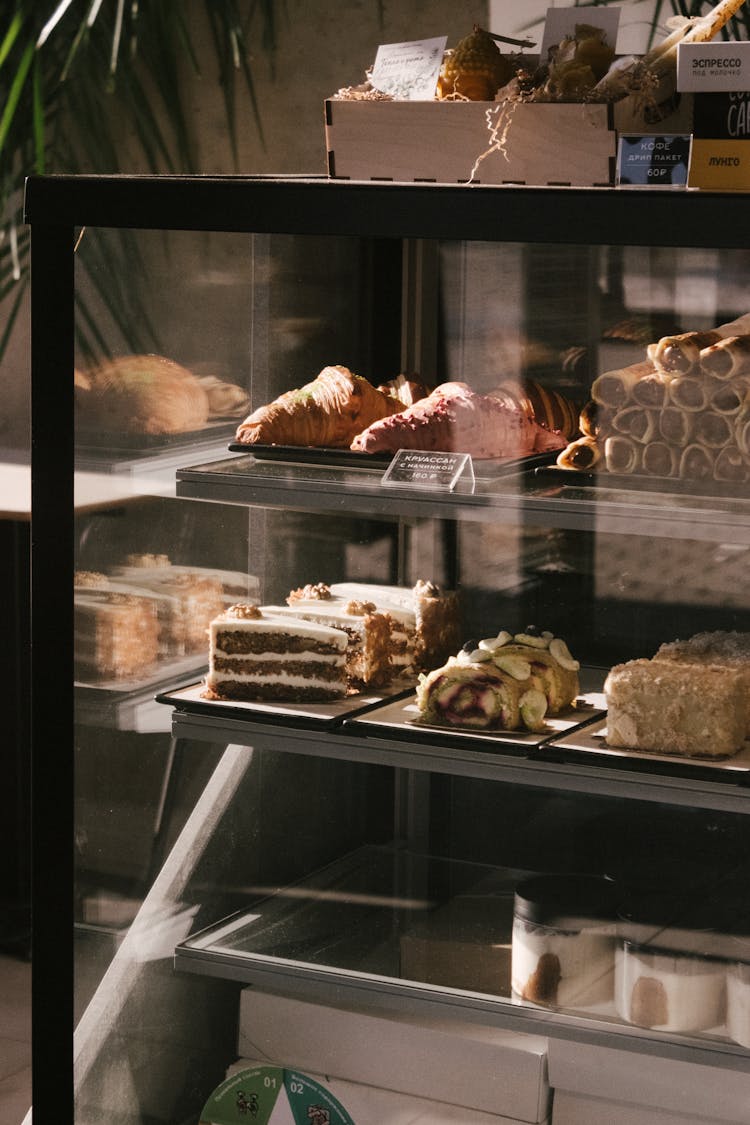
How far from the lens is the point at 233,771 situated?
208 cm

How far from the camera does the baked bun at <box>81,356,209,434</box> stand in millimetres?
1910

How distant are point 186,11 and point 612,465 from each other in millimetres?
1894

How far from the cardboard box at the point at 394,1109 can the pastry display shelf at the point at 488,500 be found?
0.74 m

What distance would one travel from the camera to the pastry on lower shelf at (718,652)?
179 centimetres

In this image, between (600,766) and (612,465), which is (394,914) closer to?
(600,766)

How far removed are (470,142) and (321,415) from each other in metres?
0.42

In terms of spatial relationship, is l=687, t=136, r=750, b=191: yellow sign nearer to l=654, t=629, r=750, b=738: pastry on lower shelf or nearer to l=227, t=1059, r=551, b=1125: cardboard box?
l=654, t=629, r=750, b=738: pastry on lower shelf

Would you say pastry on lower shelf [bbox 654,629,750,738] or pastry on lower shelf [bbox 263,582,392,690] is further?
pastry on lower shelf [bbox 263,582,392,690]

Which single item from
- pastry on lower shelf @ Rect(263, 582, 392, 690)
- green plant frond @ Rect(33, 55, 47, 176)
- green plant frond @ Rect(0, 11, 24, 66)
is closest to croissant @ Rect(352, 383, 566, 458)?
pastry on lower shelf @ Rect(263, 582, 392, 690)

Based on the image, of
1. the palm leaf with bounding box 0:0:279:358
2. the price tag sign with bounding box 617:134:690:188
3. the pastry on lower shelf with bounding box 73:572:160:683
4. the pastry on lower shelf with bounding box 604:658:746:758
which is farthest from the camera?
the palm leaf with bounding box 0:0:279:358

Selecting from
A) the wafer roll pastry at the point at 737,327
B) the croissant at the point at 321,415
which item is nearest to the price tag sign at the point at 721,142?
the wafer roll pastry at the point at 737,327

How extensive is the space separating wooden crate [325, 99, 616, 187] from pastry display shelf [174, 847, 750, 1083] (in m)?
0.91

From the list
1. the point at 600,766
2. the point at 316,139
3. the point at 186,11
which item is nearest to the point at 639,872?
the point at 600,766

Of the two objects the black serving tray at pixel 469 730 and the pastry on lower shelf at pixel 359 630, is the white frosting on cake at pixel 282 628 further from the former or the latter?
the black serving tray at pixel 469 730
